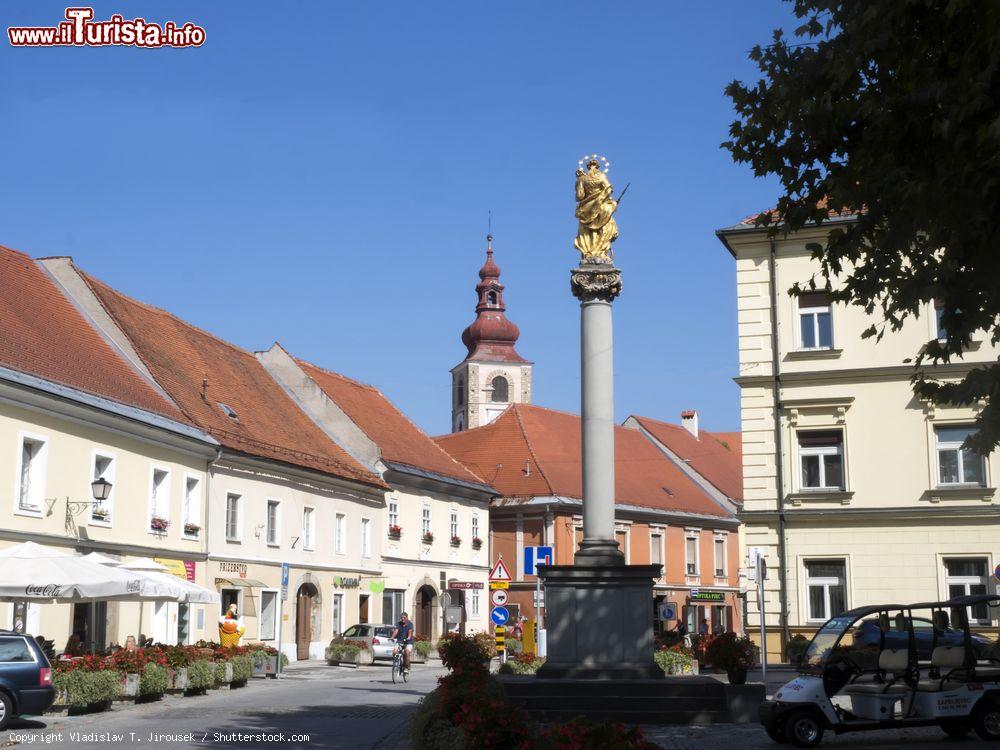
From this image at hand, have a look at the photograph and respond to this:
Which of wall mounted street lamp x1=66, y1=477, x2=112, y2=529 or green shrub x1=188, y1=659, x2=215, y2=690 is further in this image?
wall mounted street lamp x1=66, y1=477, x2=112, y2=529

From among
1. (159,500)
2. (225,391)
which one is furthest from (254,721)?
(225,391)

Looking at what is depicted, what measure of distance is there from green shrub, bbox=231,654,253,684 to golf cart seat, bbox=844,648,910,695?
47.9ft

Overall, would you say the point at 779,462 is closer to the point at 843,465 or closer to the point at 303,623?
the point at 843,465

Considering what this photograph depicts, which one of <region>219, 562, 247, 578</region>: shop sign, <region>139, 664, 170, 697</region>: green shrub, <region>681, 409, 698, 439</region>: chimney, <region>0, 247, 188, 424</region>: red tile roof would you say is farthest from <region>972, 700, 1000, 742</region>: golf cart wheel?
<region>681, 409, 698, 439</region>: chimney

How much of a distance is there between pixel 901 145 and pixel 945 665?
8392mm

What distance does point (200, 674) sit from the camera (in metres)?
24.3

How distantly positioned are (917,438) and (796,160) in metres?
20.7

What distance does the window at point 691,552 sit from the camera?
64.2 m

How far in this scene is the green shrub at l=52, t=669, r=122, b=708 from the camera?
20.0 meters

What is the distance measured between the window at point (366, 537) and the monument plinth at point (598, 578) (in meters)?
26.2

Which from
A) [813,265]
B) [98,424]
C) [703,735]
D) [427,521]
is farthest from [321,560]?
[703,735]

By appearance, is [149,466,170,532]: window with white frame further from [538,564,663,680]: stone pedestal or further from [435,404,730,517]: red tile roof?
[435,404,730,517]: red tile roof

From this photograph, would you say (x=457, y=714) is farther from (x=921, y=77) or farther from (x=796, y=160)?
(x=921, y=77)

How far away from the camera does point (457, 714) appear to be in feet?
40.9
